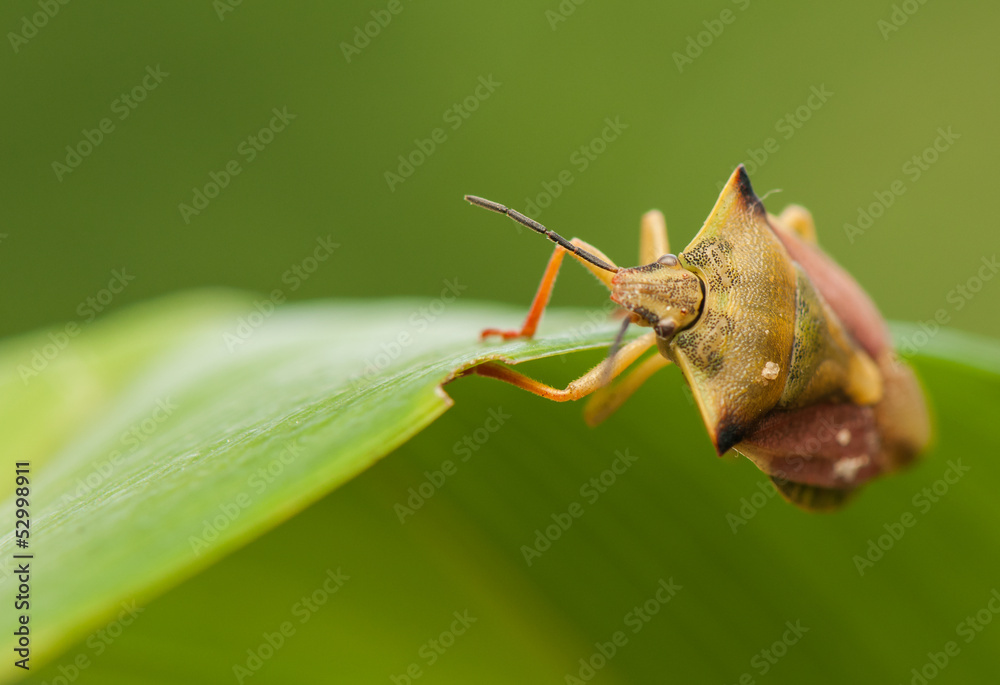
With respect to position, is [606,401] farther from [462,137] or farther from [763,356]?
[462,137]

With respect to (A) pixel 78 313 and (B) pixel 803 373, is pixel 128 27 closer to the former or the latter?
(A) pixel 78 313

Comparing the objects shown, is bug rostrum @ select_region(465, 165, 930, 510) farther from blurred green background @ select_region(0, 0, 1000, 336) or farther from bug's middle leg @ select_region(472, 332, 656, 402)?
blurred green background @ select_region(0, 0, 1000, 336)

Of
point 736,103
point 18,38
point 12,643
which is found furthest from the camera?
point 736,103

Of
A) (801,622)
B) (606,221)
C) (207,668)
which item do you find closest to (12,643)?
(207,668)

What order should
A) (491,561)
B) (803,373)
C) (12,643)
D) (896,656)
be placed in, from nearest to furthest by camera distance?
(12,643) < (896,656) < (491,561) < (803,373)

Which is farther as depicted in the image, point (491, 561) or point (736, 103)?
point (736, 103)

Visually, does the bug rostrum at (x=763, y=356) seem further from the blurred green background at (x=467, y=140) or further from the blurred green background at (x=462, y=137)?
the blurred green background at (x=462, y=137)

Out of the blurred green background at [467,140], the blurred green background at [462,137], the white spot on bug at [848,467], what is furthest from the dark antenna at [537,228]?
the blurred green background at [462,137]
